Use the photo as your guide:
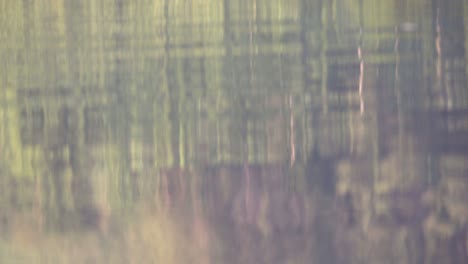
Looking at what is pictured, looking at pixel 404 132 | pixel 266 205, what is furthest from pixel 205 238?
pixel 404 132

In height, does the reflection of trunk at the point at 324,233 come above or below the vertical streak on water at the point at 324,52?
below

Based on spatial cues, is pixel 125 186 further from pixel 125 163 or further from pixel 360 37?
pixel 360 37

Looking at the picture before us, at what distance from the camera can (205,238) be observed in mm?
321

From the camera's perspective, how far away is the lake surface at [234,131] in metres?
0.31

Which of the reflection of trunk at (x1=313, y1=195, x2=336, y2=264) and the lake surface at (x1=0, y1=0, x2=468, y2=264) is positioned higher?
the lake surface at (x1=0, y1=0, x2=468, y2=264)

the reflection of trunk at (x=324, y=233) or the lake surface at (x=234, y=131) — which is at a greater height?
the lake surface at (x=234, y=131)

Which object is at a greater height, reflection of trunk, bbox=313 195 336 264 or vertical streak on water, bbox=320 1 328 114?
vertical streak on water, bbox=320 1 328 114

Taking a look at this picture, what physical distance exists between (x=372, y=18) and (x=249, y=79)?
9 centimetres

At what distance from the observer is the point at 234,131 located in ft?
1.07

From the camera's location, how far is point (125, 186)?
1.08 feet

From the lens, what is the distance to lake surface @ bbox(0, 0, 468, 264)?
0.31 meters

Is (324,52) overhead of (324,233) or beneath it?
overhead

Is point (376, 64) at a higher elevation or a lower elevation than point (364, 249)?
higher

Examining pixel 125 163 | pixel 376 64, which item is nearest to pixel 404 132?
pixel 376 64
